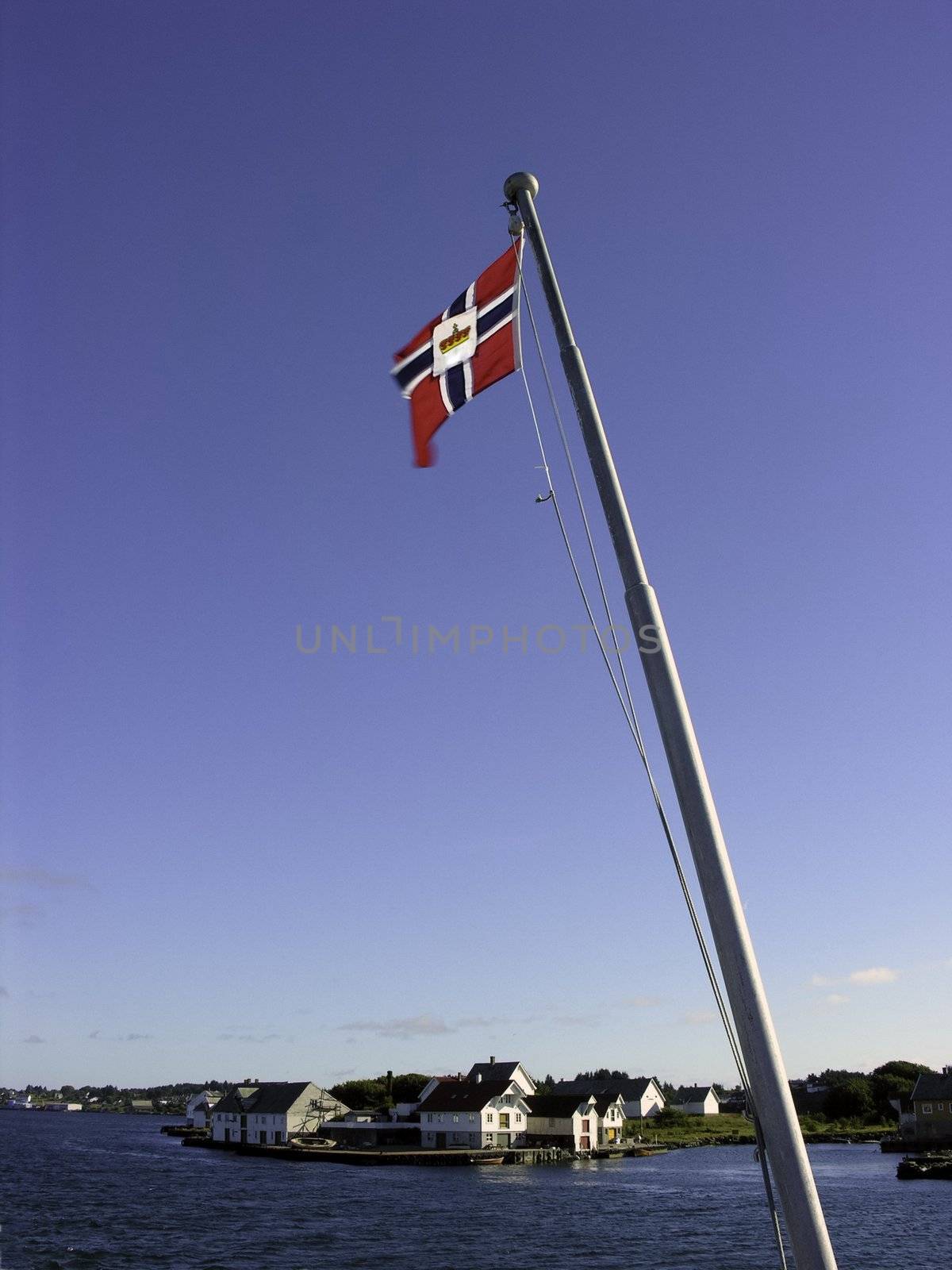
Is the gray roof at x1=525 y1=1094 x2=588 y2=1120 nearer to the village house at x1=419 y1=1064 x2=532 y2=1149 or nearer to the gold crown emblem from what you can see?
the village house at x1=419 y1=1064 x2=532 y2=1149

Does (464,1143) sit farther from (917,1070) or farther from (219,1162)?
(917,1070)

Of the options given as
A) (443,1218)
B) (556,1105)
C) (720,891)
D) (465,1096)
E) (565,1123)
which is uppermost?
(465,1096)

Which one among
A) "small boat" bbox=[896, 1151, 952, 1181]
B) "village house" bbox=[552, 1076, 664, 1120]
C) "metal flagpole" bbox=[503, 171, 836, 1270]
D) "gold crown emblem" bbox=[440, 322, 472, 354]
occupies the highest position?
"village house" bbox=[552, 1076, 664, 1120]

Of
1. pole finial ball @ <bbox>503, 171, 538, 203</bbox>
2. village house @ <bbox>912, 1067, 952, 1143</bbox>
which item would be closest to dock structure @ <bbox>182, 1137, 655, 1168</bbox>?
village house @ <bbox>912, 1067, 952, 1143</bbox>

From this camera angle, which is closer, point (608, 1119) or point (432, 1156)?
point (432, 1156)

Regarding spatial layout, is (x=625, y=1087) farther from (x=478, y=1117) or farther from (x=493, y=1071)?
(x=478, y=1117)

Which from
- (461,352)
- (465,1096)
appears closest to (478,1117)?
(465,1096)

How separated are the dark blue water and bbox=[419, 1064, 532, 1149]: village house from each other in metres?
14.2

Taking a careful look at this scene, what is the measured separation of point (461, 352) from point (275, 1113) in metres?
119

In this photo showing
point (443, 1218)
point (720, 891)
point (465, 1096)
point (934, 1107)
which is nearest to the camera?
point (720, 891)

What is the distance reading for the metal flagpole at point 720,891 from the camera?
427 centimetres

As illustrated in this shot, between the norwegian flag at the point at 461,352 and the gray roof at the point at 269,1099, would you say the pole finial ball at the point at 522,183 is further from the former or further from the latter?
the gray roof at the point at 269,1099

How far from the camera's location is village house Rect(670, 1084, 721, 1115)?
534ft

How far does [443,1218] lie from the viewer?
5312cm
